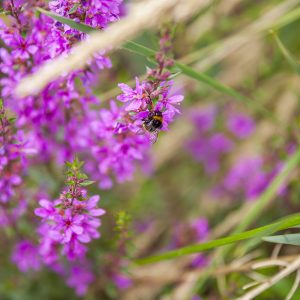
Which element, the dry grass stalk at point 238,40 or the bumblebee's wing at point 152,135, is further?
the dry grass stalk at point 238,40

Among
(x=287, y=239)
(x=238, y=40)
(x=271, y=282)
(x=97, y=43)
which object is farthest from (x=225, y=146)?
(x=97, y=43)

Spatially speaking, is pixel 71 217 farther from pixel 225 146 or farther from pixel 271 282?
pixel 225 146

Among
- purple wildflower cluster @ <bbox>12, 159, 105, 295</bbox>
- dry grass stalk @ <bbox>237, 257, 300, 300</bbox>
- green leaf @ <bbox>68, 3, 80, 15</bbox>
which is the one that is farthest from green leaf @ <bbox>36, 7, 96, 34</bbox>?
dry grass stalk @ <bbox>237, 257, 300, 300</bbox>

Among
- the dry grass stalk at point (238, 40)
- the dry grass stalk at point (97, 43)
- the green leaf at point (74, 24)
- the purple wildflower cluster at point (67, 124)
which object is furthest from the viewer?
the dry grass stalk at point (238, 40)

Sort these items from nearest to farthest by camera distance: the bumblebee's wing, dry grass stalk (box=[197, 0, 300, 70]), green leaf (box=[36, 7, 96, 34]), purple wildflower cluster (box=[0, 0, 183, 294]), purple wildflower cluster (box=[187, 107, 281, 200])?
green leaf (box=[36, 7, 96, 34]) < purple wildflower cluster (box=[0, 0, 183, 294]) < the bumblebee's wing < dry grass stalk (box=[197, 0, 300, 70]) < purple wildflower cluster (box=[187, 107, 281, 200])

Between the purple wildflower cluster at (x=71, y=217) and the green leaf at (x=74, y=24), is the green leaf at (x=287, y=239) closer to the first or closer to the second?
the purple wildflower cluster at (x=71, y=217)

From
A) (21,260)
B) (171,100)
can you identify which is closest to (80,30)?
(171,100)

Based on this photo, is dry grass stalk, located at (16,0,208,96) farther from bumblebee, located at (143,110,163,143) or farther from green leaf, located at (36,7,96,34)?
bumblebee, located at (143,110,163,143)

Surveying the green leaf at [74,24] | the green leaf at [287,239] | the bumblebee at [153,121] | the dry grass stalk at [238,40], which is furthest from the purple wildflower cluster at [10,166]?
the dry grass stalk at [238,40]

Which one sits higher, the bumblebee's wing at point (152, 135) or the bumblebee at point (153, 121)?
the bumblebee at point (153, 121)

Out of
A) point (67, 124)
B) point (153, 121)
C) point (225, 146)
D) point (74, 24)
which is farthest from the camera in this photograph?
point (225, 146)
